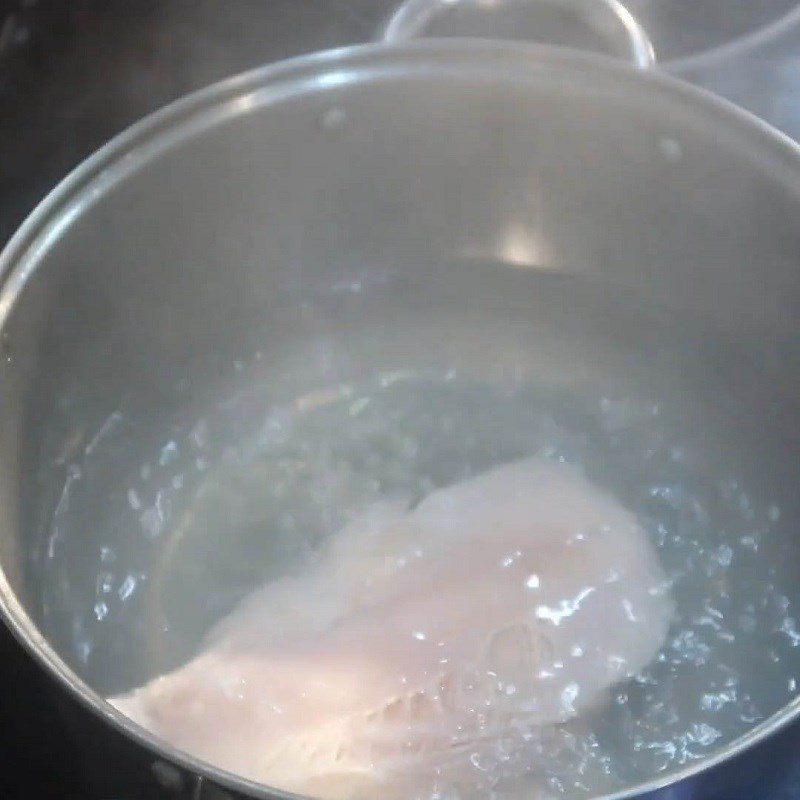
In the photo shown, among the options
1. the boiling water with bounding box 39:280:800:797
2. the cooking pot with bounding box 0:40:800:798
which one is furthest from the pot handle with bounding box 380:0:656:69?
the boiling water with bounding box 39:280:800:797

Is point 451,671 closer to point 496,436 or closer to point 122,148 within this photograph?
point 496,436

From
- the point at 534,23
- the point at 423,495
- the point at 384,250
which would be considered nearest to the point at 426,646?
the point at 423,495

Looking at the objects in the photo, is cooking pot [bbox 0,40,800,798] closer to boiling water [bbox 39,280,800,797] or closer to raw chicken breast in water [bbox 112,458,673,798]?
boiling water [bbox 39,280,800,797]

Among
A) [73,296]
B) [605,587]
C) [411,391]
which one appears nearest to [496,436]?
[411,391]

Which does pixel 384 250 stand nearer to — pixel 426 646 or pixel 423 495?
pixel 423 495

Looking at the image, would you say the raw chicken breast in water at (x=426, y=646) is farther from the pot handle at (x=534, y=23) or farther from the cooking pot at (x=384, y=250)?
the pot handle at (x=534, y=23)
